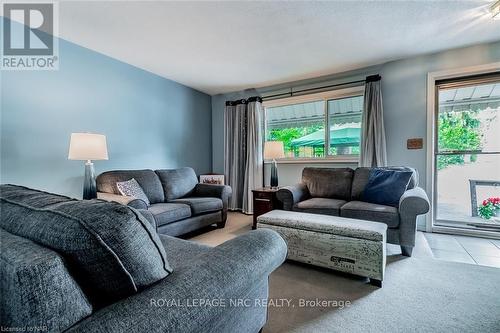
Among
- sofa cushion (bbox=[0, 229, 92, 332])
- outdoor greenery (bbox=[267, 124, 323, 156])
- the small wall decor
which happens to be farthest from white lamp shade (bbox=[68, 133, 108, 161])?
the small wall decor

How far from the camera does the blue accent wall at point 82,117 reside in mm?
2301

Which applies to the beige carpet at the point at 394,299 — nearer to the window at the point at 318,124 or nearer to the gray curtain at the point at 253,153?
the window at the point at 318,124

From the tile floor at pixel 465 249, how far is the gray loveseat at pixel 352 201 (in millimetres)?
454

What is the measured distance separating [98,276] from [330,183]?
2.95m

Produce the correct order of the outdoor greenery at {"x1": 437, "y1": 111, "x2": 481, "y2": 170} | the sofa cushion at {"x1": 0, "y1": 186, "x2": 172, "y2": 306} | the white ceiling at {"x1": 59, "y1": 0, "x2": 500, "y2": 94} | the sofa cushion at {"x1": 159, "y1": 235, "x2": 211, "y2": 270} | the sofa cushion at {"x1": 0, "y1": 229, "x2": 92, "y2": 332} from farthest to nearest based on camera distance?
the outdoor greenery at {"x1": 437, "y1": 111, "x2": 481, "y2": 170}
the white ceiling at {"x1": 59, "y1": 0, "x2": 500, "y2": 94}
the sofa cushion at {"x1": 159, "y1": 235, "x2": 211, "y2": 270}
the sofa cushion at {"x1": 0, "y1": 186, "x2": 172, "y2": 306}
the sofa cushion at {"x1": 0, "y1": 229, "x2": 92, "y2": 332}

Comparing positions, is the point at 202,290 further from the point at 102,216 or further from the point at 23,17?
the point at 23,17

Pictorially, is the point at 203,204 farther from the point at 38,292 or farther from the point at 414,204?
the point at 38,292

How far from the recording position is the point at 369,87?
10.9 feet

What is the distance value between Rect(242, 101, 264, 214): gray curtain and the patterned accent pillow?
6.22 feet

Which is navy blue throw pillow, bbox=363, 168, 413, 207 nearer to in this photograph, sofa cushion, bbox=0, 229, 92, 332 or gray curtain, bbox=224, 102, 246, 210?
gray curtain, bbox=224, 102, 246, 210

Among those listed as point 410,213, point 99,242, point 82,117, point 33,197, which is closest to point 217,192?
point 82,117

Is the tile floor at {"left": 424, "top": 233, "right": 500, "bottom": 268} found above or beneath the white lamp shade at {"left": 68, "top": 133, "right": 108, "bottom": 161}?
beneath

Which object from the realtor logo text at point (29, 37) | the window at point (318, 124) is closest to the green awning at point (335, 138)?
the window at point (318, 124)

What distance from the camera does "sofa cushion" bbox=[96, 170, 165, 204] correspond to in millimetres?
2763
